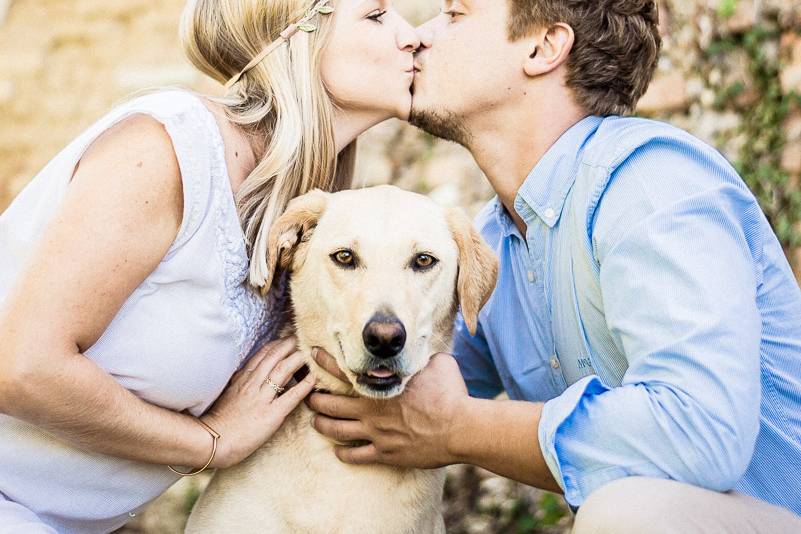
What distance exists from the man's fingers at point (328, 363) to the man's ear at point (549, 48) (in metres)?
1.17

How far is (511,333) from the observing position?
9.58 ft

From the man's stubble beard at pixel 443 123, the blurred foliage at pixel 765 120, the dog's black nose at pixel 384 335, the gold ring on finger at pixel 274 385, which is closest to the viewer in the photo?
the dog's black nose at pixel 384 335

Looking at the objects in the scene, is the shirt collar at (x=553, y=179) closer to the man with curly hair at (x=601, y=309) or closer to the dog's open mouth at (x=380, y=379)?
the man with curly hair at (x=601, y=309)

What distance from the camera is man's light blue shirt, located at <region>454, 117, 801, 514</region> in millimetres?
1991

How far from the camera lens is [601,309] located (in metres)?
2.43

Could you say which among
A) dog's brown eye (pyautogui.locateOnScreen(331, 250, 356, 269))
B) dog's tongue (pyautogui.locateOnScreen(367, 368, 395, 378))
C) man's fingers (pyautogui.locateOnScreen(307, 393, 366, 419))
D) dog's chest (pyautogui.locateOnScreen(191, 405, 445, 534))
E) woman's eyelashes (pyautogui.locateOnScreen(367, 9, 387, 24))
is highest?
woman's eyelashes (pyautogui.locateOnScreen(367, 9, 387, 24))

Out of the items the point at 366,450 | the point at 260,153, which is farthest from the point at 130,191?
the point at 366,450

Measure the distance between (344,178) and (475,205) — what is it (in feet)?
4.76

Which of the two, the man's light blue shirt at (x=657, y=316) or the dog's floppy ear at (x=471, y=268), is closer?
the man's light blue shirt at (x=657, y=316)

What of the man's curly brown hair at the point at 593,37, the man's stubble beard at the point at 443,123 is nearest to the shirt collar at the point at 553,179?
the man's curly brown hair at the point at 593,37

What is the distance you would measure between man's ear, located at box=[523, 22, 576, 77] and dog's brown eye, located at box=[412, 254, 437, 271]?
0.81 metres

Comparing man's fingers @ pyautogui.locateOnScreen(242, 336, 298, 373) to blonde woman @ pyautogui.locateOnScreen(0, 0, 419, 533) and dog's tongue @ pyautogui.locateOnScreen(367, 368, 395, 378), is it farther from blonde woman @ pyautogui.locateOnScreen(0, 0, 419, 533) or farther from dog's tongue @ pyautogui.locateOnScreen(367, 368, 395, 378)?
dog's tongue @ pyautogui.locateOnScreen(367, 368, 395, 378)

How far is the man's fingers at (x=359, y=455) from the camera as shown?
242 centimetres

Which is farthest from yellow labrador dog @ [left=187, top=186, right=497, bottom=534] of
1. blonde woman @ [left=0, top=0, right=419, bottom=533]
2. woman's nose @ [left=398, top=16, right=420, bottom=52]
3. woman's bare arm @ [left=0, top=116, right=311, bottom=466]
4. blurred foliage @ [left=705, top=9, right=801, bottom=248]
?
blurred foliage @ [left=705, top=9, right=801, bottom=248]
